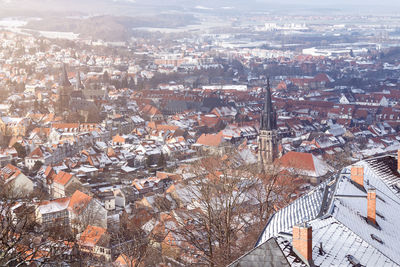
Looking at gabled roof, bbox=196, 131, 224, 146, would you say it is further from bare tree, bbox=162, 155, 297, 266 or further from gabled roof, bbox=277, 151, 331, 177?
bare tree, bbox=162, 155, 297, 266

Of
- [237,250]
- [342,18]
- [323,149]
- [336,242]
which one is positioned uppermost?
[336,242]

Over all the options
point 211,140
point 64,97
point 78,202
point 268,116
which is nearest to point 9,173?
point 78,202

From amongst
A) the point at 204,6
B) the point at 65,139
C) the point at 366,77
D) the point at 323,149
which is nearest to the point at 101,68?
the point at 366,77

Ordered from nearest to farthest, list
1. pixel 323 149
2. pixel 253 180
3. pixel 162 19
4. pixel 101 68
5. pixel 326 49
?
pixel 253 180 < pixel 323 149 < pixel 101 68 < pixel 326 49 < pixel 162 19

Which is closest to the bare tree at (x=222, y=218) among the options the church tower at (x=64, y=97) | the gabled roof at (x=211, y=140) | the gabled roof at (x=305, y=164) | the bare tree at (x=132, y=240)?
the bare tree at (x=132, y=240)

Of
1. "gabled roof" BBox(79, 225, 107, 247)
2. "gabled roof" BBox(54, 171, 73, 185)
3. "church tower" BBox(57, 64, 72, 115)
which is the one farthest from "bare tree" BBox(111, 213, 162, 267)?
"church tower" BBox(57, 64, 72, 115)

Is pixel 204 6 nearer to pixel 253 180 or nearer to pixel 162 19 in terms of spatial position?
pixel 162 19

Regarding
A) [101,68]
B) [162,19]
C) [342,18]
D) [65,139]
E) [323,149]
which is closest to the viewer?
[323,149]
